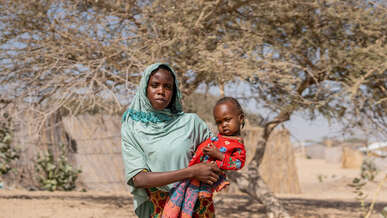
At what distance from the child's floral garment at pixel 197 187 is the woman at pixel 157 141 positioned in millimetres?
64

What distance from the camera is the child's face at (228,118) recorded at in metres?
2.18

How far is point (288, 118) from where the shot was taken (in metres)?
6.42

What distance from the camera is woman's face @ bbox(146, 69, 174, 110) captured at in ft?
7.11

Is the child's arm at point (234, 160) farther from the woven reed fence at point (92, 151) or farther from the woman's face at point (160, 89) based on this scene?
the woven reed fence at point (92, 151)

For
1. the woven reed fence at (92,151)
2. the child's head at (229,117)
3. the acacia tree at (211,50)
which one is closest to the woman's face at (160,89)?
the child's head at (229,117)

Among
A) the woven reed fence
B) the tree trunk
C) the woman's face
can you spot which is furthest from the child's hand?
the woven reed fence

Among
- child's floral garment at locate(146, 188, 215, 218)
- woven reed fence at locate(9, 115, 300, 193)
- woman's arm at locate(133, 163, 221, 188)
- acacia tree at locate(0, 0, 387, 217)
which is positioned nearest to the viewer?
woman's arm at locate(133, 163, 221, 188)

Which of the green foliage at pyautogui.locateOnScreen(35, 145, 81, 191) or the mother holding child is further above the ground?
the mother holding child

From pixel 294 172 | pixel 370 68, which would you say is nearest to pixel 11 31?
pixel 370 68

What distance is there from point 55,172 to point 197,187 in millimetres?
7390

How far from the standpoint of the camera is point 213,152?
6.61 feet

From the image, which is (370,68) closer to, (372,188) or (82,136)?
(82,136)

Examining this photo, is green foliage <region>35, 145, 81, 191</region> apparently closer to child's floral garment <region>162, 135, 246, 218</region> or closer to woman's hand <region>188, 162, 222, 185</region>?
child's floral garment <region>162, 135, 246, 218</region>

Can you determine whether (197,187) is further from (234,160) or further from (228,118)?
(228,118)
